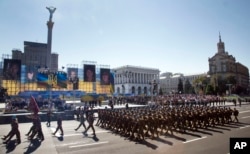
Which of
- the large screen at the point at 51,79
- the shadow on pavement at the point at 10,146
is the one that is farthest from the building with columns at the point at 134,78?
the shadow on pavement at the point at 10,146

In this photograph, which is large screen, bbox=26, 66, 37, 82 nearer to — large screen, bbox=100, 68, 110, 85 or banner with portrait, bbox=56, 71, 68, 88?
banner with portrait, bbox=56, 71, 68, 88

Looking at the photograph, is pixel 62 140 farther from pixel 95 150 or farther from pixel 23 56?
pixel 23 56

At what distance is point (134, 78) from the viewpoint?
12075 cm

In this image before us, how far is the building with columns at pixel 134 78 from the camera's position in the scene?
390 feet

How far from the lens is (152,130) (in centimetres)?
1547

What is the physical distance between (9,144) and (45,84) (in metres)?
30.9

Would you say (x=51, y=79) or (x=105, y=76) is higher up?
(x=105, y=76)

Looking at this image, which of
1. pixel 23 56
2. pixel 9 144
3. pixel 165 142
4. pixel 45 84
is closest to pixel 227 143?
pixel 165 142

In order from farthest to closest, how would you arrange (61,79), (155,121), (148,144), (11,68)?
(61,79)
(11,68)
(155,121)
(148,144)

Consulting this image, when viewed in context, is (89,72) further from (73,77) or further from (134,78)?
(134,78)

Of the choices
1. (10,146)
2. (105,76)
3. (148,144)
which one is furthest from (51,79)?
(148,144)

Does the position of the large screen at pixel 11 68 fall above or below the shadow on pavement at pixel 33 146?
above

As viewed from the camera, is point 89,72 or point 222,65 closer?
point 89,72

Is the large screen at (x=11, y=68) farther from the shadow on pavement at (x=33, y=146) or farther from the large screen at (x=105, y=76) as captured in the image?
the shadow on pavement at (x=33, y=146)
